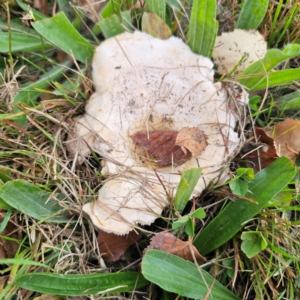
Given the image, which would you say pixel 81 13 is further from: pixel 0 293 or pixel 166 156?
pixel 0 293

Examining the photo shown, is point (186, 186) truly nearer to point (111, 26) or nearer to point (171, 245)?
point (171, 245)

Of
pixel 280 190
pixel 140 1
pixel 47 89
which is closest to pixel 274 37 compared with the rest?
pixel 140 1

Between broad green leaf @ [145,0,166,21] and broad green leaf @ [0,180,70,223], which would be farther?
broad green leaf @ [145,0,166,21]

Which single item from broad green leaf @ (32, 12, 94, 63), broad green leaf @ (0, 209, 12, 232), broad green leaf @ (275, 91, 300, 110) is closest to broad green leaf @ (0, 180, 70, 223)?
broad green leaf @ (0, 209, 12, 232)

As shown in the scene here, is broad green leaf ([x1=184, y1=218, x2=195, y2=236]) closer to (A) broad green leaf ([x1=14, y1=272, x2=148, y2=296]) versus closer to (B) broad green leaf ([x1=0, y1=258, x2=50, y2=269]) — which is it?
(A) broad green leaf ([x1=14, y1=272, x2=148, y2=296])

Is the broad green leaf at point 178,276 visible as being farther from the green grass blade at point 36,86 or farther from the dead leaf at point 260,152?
the green grass blade at point 36,86
